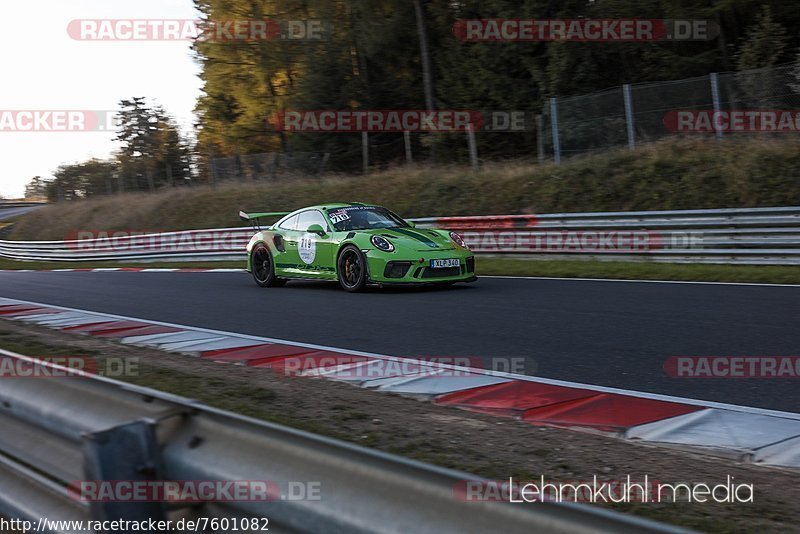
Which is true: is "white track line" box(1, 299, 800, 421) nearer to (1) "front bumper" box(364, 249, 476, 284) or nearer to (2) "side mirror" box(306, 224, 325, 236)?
(1) "front bumper" box(364, 249, 476, 284)

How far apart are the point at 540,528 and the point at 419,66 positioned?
34.1 metres

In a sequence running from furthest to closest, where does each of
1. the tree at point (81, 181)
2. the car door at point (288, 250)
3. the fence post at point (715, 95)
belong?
the tree at point (81, 181)
the fence post at point (715, 95)
the car door at point (288, 250)

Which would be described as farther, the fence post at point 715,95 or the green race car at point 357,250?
the fence post at point 715,95

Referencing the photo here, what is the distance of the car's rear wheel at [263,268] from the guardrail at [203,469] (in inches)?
380

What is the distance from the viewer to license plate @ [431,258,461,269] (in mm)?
10953

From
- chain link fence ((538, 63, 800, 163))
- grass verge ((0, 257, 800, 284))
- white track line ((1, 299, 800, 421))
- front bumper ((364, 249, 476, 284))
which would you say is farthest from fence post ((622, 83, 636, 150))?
white track line ((1, 299, 800, 421))

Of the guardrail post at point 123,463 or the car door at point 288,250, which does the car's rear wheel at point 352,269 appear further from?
the guardrail post at point 123,463

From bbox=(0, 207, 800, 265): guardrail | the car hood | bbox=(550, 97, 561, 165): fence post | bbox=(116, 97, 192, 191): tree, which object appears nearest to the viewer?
the car hood

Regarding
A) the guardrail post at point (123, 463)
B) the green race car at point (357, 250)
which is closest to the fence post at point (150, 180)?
the green race car at point (357, 250)

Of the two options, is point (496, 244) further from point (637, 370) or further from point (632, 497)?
point (632, 497)

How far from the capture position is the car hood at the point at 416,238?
433 inches

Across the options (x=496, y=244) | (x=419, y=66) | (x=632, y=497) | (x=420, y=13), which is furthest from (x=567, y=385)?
(x=419, y=66)

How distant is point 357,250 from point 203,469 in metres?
8.99

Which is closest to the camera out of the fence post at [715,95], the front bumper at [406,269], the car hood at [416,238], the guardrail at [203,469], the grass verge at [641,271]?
the guardrail at [203,469]
